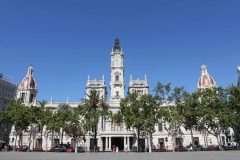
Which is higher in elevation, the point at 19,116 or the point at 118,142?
the point at 19,116

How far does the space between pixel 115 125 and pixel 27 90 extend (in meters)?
37.9

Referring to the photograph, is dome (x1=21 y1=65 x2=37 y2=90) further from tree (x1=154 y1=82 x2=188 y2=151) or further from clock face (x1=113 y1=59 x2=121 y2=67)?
tree (x1=154 y1=82 x2=188 y2=151)

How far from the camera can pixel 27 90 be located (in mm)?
93562

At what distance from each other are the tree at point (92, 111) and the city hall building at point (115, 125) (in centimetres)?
643

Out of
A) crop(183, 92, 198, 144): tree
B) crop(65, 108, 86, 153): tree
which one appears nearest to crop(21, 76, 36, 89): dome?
crop(65, 108, 86, 153): tree

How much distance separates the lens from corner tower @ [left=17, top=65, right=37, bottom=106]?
9231 centimetres

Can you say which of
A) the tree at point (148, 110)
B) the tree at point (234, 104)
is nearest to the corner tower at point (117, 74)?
the tree at point (148, 110)

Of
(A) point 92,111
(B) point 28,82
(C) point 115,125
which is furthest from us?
(B) point 28,82

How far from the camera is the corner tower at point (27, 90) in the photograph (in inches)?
3634

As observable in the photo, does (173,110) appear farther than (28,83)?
No

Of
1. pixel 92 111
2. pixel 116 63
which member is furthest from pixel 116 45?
pixel 92 111

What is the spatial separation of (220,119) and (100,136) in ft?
114

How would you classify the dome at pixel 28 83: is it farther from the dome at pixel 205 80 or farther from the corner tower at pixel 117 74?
the dome at pixel 205 80

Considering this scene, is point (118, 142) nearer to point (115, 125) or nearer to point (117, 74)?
point (115, 125)
